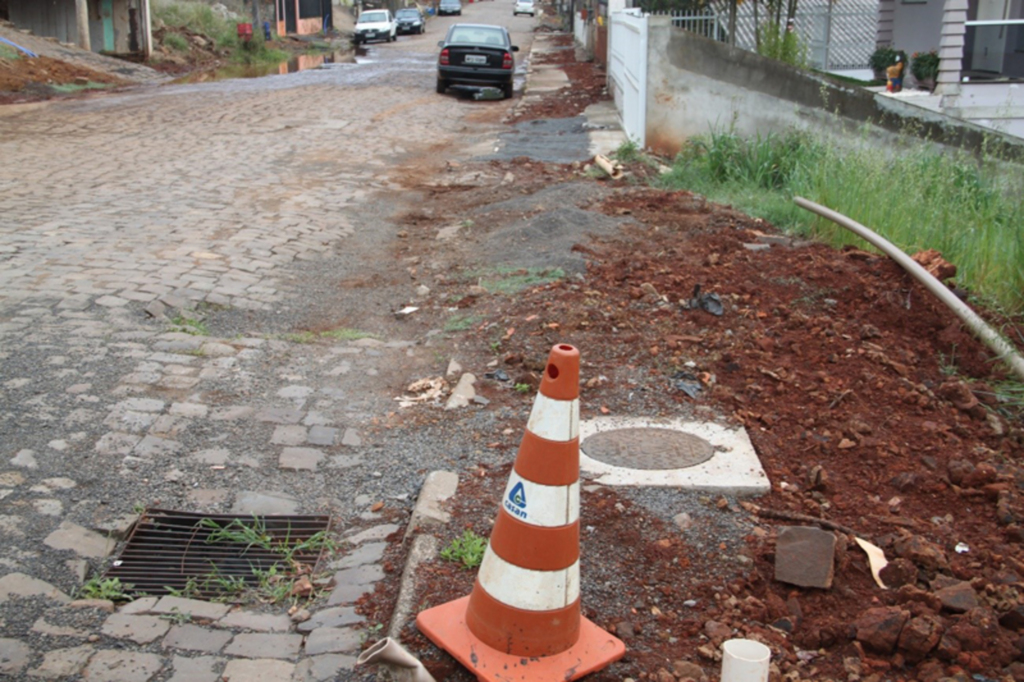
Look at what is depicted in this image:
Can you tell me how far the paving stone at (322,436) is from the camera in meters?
4.88

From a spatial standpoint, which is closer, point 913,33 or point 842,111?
point 842,111

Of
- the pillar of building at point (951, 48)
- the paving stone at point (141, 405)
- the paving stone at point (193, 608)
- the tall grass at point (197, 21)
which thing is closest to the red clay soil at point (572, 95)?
the pillar of building at point (951, 48)

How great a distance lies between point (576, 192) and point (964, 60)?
43.4 ft

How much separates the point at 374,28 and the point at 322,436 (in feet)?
130

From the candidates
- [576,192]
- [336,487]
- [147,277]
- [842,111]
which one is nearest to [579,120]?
[842,111]

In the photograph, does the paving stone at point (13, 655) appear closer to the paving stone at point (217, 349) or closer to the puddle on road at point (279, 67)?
the paving stone at point (217, 349)

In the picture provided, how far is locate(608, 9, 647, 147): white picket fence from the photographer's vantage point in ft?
42.3

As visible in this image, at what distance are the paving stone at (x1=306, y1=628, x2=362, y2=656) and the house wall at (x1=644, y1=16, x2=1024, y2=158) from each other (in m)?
9.59

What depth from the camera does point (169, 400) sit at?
5.20 metres

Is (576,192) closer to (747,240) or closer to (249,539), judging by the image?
(747,240)

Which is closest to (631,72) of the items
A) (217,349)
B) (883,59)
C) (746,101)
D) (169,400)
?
(746,101)

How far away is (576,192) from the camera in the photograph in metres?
10.1

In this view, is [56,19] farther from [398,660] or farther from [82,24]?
[398,660]

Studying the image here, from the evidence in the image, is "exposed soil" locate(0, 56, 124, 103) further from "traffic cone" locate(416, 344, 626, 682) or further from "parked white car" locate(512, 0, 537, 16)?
"parked white car" locate(512, 0, 537, 16)
